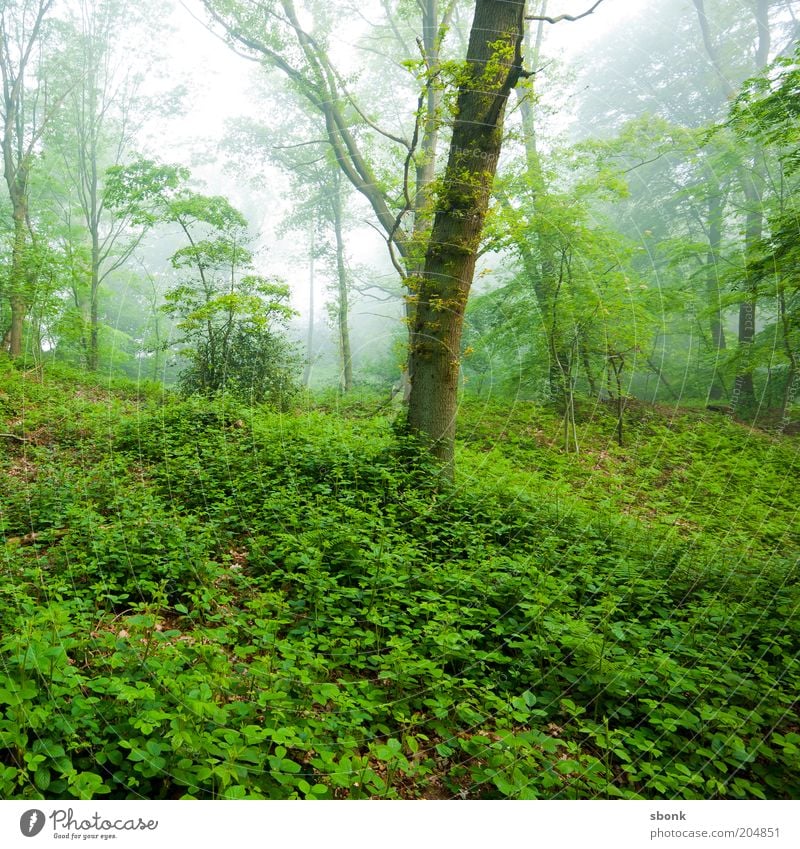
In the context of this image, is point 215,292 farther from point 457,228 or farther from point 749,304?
point 749,304

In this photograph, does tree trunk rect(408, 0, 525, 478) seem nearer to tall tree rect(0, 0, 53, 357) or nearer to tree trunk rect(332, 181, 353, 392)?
tree trunk rect(332, 181, 353, 392)

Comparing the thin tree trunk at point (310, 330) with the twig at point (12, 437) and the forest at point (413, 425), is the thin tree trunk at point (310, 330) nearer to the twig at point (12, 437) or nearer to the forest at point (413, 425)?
the forest at point (413, 425)

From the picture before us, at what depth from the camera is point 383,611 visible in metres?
2.90

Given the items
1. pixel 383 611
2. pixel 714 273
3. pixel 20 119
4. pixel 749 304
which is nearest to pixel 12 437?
pixel 383 611

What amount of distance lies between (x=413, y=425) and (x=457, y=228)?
2139 mm

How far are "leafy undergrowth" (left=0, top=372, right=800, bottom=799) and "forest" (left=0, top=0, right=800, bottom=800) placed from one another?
0.09 ft

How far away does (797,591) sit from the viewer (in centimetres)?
339

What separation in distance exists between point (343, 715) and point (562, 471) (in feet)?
11.6

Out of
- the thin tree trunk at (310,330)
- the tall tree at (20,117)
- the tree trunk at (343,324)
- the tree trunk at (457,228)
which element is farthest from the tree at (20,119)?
the tree trunk at (457,228)

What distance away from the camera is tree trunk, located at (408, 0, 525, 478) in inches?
179

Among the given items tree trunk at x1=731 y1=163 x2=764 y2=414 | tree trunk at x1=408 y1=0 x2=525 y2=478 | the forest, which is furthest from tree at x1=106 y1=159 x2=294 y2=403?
tree trunk at x1=731 y1=163 x2=764 y2=414

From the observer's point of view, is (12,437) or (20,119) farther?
(20,119)

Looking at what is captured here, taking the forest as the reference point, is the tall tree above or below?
above

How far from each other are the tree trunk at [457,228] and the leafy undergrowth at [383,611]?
51 centimetres
